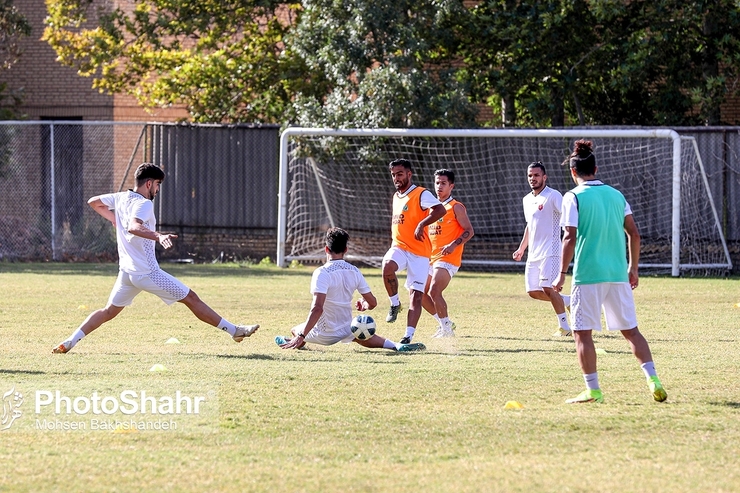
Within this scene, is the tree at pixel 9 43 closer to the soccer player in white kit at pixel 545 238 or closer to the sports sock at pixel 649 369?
the soccer player in white kit at pixel 545 238

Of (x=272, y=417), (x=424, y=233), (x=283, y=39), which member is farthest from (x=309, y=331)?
(x=283, y=39)

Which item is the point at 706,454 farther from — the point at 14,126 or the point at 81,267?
the point at 14,126

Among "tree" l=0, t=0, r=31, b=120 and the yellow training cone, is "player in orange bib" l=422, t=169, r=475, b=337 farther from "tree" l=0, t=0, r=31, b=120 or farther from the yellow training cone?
"tree" l=0, t=0, r=31, b=120

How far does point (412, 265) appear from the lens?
1132 centimetres

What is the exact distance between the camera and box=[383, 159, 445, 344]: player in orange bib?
11266 millimetres

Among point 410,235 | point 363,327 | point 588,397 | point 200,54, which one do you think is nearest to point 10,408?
point 363,327

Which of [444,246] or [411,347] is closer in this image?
[411,347]

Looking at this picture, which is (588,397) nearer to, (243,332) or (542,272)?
(243,332)

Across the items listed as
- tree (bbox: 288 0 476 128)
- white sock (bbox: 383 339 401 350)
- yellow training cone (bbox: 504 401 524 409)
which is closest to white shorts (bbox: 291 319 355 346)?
white sock (bbox: 383 339 401 350)

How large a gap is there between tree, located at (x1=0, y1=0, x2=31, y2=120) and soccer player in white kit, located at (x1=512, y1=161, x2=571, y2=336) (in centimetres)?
1750

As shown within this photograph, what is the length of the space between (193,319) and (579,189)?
657cm

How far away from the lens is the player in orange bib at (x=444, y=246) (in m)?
11.8

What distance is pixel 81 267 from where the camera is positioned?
70.8ft

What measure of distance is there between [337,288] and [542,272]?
2808 millimetres
